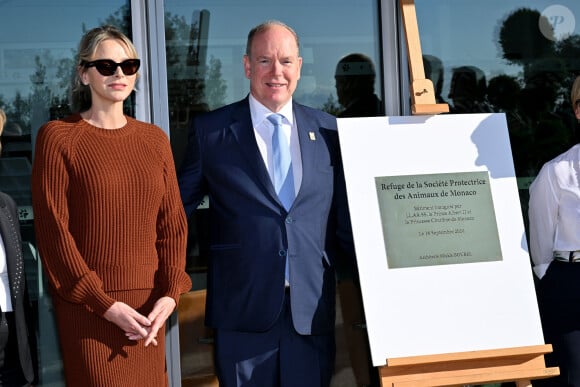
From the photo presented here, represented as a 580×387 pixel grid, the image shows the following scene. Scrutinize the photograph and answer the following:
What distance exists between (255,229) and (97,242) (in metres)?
0.63

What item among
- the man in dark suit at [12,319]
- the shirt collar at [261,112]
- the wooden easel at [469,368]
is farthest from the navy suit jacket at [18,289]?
the wooden easel at [469,368]

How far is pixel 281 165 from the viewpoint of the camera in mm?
3273

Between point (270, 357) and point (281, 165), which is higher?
point (281, 165)

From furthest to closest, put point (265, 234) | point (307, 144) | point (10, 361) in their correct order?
point (307, 144), point (265, 234), point (10, 361)

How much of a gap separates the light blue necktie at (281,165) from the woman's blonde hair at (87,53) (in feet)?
2.04

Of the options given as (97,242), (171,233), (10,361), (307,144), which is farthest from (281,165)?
(10,361)

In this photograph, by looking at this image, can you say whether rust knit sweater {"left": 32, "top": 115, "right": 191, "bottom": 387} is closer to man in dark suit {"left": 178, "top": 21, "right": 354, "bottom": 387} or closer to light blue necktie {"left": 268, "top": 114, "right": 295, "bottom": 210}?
man in dark suit {"left": 178, "top": 21, "right": 354, "bottom": 387}

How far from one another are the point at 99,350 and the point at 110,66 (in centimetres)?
93

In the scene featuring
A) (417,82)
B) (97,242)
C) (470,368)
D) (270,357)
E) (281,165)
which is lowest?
(470,368)

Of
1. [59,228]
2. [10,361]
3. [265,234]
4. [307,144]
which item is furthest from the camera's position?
[307,144]

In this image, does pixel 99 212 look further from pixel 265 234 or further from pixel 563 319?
pixel 563 319

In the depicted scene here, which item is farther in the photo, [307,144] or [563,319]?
[563,319]

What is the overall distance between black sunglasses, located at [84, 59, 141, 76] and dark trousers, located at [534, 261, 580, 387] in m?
1.87

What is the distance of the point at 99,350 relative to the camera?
2781 millimetres
